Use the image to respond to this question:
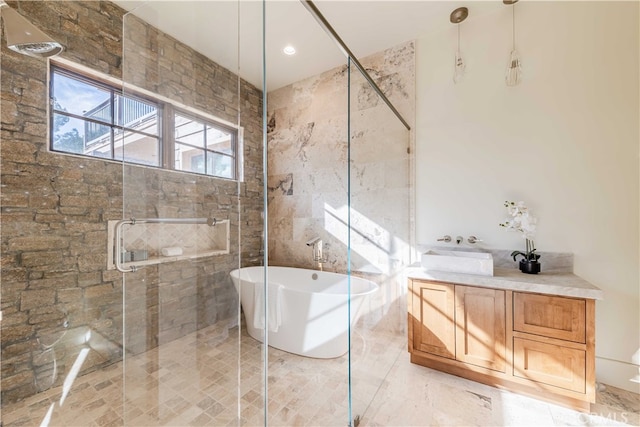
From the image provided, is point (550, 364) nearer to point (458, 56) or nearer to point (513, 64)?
point (513, 64)

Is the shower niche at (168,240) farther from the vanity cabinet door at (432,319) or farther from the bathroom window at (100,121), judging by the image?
the vanity cabinet door at (432,319)

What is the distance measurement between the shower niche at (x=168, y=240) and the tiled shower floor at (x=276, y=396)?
1.39 ft

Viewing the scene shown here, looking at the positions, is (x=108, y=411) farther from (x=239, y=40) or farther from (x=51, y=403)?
(x=239, y=40)

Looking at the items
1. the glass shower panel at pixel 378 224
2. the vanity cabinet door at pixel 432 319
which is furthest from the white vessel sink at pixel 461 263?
the glass shower panel at pixel 378 224

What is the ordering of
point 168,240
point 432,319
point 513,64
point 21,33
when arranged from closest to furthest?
point 21,33 < point 168,240 < point 432,319 < point 513,64

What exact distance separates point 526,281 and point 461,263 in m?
0.40

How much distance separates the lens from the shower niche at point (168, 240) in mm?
1286

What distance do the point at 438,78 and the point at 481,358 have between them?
2.40 metres

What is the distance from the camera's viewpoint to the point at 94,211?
6.31ft

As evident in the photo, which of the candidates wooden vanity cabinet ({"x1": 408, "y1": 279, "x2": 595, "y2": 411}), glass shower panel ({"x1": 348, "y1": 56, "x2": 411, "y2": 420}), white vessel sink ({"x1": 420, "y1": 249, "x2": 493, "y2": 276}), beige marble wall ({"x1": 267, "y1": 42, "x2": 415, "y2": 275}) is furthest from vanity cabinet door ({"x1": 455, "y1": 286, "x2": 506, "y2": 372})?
beige marble wall ({"x1": 267, "y1": 42, "x2": 415, "y2": 275})

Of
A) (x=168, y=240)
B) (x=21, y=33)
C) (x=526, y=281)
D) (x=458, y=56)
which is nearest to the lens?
(x=21, y=33)

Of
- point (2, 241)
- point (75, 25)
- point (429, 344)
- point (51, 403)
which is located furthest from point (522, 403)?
point (75, 25)

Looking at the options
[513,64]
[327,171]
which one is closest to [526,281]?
[327,171]

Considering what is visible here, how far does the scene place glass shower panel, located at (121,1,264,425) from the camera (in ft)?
4.18
